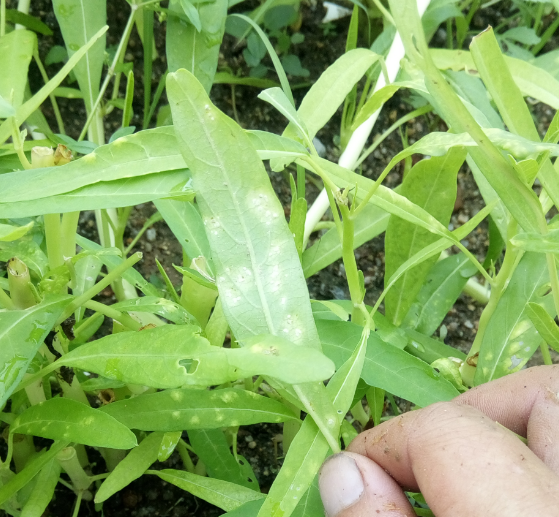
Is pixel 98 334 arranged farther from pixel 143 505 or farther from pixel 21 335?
pixel 21 335

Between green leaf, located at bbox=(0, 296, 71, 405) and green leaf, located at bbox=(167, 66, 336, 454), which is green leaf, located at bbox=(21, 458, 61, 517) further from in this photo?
green leaf, located at bbox=(167, 66, 336, 454)

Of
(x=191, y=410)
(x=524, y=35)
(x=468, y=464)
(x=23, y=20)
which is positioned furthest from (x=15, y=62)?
(x=524, y=35)

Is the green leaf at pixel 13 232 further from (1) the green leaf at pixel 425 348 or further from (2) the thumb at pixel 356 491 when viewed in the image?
(1) the green leaf at pixel 425 348

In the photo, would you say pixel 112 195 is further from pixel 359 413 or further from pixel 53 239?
pixel 359 413

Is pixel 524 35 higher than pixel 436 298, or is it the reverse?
pixel 524 35

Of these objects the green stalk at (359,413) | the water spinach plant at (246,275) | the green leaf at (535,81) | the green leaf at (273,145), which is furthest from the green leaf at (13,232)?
the green leaf at (535,81)
